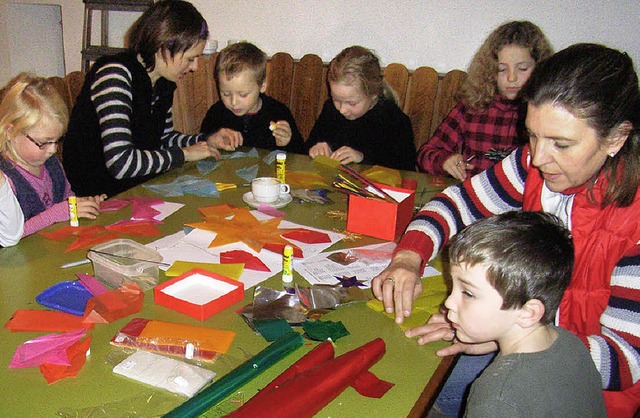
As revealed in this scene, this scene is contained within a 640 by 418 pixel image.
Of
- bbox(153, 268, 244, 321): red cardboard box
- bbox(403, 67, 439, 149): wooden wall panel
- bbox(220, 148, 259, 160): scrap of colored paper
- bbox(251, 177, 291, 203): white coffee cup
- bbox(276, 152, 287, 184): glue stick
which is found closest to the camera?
bbox(153, 268, 244, 321): red cardboard box

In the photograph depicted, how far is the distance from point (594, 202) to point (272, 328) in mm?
867

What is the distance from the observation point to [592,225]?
1.42m

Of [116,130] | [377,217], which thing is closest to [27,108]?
[116,130]

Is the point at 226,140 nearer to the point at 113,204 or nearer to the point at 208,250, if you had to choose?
the point at 113,204

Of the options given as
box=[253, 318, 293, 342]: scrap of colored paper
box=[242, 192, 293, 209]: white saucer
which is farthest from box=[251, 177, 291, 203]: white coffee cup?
box=[253, 318, 293, 342]: scrap of colored paper

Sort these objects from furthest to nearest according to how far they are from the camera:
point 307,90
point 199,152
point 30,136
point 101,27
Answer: point 101,27 → point 307,90 → point 199,152 → point 30,136

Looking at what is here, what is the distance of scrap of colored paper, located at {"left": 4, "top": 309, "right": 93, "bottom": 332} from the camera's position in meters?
1.28

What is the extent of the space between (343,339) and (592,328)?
25.5 inches

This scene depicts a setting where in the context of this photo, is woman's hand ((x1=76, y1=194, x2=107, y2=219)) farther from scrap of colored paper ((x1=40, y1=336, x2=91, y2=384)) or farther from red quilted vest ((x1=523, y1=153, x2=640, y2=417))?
red quilted vest ((x1=523, y1=153, x2=640, y2=417))

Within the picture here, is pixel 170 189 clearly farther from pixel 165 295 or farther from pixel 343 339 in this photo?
pixel 343 339

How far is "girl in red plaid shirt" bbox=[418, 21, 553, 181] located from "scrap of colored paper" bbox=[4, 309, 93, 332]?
1819 millimetres

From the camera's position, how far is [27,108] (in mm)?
2002

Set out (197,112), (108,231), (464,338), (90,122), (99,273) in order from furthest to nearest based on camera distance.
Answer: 1. (197,112)
2. (90,122)
3. (108,231)
4. (99,273)
5. (464,338)

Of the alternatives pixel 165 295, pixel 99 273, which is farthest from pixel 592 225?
pixel 99 273
